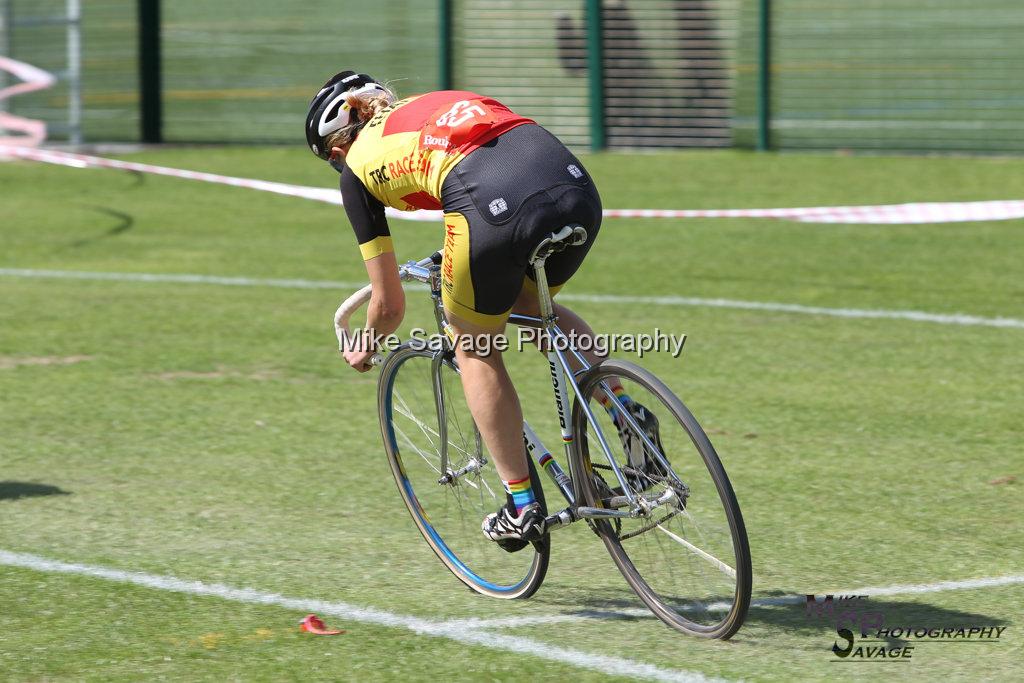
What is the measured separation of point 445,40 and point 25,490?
53.0 feet

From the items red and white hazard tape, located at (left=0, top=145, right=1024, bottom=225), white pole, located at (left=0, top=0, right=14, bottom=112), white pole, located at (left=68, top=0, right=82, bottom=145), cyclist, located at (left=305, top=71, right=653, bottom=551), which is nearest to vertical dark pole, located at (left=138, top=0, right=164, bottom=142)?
white pole, located at (left=68, top=0, right=82, bottom=145)

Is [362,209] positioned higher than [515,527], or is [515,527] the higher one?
[362,209]

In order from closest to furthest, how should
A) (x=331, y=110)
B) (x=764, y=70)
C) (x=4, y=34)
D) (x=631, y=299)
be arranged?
(x=331, y=110)
(x=631, y=299)
(x=764, y=70)
(x=4, y=34)

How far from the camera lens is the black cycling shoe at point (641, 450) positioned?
15.1 ft

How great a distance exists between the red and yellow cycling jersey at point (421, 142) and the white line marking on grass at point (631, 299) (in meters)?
5.58

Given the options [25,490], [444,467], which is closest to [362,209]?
[444,467]

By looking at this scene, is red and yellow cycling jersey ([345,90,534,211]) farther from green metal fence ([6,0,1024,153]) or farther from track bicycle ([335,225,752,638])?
green metal fence ([6,0,1024,153])

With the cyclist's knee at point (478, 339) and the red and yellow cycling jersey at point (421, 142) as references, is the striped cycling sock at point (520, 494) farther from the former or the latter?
the red and yellow cycling jersey at point (421, 142)

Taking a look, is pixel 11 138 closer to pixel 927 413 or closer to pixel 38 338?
pixel 38 338

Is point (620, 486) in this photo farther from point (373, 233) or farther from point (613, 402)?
point (373, 233)

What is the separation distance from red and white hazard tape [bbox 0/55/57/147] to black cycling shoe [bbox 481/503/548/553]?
17020 millimetres

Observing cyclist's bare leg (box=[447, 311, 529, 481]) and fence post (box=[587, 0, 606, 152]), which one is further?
fence post (box=[587, 0, 606, 152])

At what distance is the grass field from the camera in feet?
15.1

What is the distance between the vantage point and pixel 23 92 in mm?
21656
